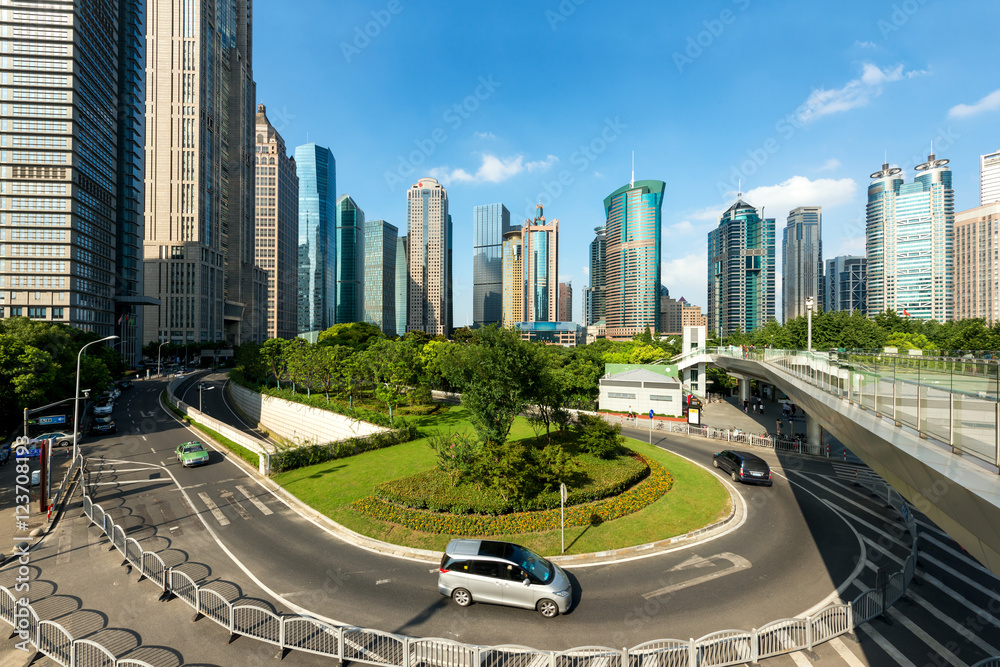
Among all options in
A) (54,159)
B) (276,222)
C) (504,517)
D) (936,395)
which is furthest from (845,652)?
(276,222)

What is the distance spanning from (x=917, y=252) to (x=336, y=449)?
259039 millimetres

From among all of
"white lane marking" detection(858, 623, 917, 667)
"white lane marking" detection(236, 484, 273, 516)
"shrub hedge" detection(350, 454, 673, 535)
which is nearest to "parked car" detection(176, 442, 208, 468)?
"white lane marking" detection(236, 484, 273, 516)

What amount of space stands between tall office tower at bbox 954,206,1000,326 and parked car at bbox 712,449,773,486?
208238mm

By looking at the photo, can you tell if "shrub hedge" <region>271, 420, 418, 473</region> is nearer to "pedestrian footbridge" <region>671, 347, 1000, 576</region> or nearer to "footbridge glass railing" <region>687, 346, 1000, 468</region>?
"pedestrian footbridge" <region>671, 347, 1000, 576</region>

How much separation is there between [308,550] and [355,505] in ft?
12.9

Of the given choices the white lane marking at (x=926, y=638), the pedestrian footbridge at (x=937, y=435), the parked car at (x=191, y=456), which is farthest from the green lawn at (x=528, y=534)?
the pedestrian footbridge at (x=937, y=435)

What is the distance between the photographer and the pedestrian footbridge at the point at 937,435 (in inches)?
265

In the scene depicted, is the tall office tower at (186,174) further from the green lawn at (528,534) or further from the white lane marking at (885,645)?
the white lane marking at (885,645)

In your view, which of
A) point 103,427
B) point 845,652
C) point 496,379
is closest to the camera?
point 845,652

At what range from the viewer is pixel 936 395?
8781 millimetres

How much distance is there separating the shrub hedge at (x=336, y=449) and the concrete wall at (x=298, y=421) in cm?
115

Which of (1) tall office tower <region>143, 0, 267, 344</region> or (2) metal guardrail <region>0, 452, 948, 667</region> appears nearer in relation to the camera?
(2) metal guardrail <region>0, 452, 948, 667</region>

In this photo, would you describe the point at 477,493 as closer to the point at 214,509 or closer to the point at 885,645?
the point at 214,509

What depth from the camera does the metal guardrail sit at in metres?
9.27
